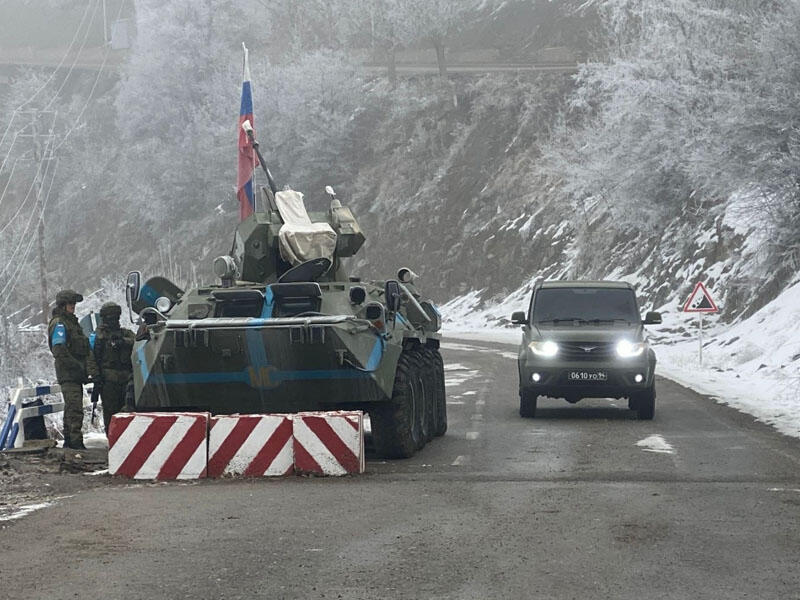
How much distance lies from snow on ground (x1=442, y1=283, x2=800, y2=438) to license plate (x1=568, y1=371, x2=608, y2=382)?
229cm

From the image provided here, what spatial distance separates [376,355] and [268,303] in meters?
1.52

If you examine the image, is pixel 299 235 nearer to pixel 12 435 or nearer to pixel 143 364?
pixel 143 364

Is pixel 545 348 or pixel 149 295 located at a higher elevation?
pixel 149 295

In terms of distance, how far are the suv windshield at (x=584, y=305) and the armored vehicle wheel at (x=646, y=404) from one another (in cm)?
133

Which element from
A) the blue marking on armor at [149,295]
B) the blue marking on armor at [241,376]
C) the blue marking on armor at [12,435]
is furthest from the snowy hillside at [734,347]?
the blue marking on armor at [12,435]

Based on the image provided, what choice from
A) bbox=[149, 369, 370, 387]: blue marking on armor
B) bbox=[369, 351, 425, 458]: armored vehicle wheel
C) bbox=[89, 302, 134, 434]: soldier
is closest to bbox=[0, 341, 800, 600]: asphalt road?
bbox=[369, 351, 425, 458]: armored vehicle wheel

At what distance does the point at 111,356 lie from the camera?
17.1 metres

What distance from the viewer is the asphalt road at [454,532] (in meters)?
8.13

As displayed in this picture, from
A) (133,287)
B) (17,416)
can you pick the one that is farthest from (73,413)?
(133,287)

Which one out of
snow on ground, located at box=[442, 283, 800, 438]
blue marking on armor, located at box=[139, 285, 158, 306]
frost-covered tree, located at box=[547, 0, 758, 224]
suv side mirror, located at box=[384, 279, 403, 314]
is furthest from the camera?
frost-covered tree, located at box=[547, 0, 758, 224]

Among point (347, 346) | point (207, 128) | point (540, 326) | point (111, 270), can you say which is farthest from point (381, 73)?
point (347, 346)

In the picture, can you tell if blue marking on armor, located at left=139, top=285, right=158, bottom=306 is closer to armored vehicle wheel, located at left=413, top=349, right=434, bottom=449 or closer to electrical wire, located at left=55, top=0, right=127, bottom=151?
armored vehicle wheel, located at left=413, top=349, right=434, bottom=449

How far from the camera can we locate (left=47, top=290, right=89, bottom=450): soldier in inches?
650

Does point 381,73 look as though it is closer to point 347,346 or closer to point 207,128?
point 207,128
